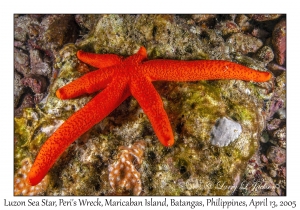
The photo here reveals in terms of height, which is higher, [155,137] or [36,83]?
[36,83]

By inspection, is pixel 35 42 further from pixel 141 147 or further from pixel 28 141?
pixel 141 147

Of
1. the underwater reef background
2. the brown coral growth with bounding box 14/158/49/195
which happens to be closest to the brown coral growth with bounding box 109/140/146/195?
the underwater reef background

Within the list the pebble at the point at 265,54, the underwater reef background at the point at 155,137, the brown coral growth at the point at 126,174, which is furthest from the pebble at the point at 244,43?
the brown coral growth at the point at 126,174

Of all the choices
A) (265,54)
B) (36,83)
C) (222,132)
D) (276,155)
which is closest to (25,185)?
(36,83)

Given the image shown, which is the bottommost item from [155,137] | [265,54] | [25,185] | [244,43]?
[25,185]

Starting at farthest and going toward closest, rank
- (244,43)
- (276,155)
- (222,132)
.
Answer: (244,43) < (276,155) < (222,132)

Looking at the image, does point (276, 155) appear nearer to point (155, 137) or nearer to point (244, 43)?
point (244, 43)

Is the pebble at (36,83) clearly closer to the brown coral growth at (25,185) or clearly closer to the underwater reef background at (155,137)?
the underwater reef background at (155,137)

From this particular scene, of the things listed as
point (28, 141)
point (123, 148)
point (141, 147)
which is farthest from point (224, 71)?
point (28, 141)

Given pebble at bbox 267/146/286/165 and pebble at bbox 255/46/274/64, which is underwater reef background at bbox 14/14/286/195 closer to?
pebble at bbox 267/146/286/165
